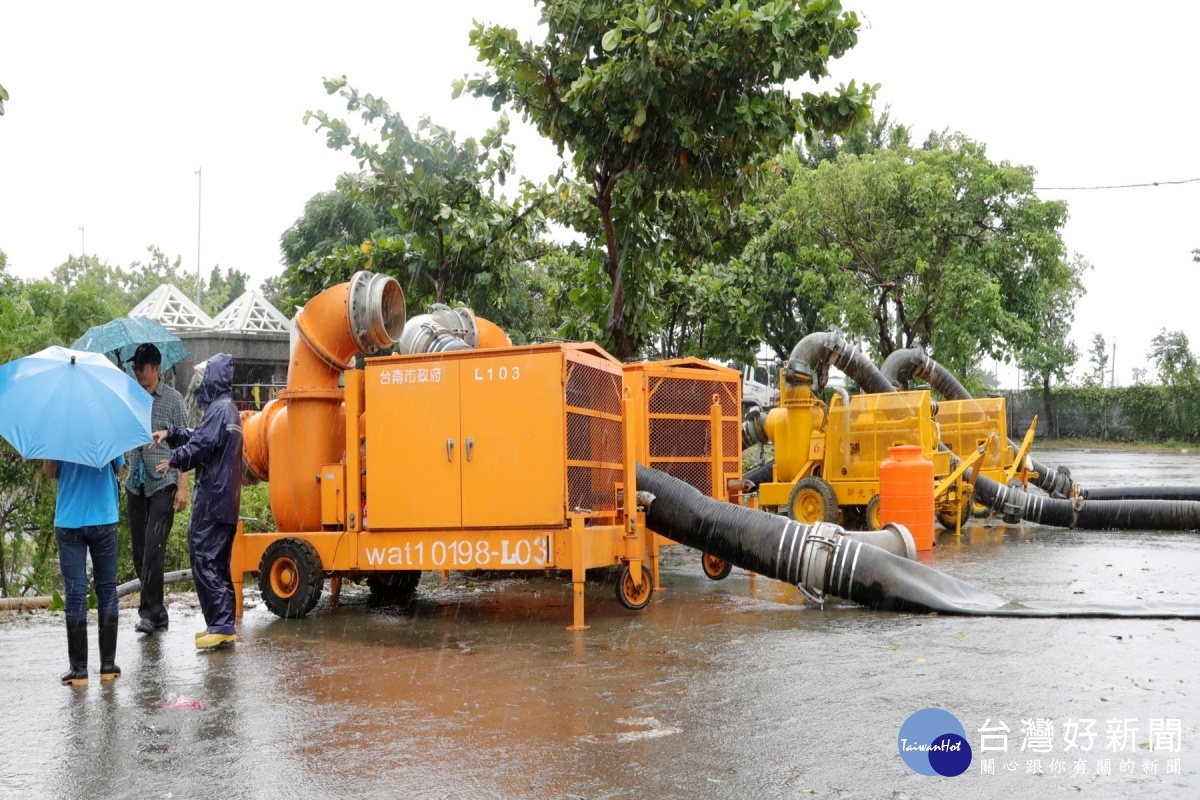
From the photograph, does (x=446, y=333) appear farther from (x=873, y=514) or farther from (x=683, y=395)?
(x=873, y=514)

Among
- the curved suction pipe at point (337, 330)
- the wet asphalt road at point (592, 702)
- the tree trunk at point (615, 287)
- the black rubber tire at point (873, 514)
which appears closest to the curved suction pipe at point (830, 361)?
the black rubber tire at point (873, 514)

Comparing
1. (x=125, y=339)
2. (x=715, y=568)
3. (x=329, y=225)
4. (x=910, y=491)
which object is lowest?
(x=715, y=568)

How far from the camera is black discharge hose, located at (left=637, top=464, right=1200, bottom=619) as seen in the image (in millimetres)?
Answer: 8547

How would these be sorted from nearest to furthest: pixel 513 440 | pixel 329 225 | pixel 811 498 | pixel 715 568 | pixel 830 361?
pixel 513 440 → pixel 715 568 → pixel 811 498 → pixel 830 361 → pixel 329 225

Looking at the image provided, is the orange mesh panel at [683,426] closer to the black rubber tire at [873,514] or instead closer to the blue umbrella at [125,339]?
the blue umbrella at [125,339]

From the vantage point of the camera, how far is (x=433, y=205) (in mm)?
14484

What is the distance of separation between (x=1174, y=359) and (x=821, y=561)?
55.4 m

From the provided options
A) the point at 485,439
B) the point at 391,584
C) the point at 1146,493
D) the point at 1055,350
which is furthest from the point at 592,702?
the point at 1055,350

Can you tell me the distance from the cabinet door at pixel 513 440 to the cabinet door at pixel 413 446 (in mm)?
113

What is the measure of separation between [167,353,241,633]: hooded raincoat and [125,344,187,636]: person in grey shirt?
34 cm

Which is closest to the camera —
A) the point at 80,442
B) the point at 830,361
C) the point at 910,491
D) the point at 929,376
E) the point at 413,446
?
the point at 80,442

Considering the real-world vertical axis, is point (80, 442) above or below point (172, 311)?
below

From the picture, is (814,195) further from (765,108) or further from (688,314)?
(765,108)

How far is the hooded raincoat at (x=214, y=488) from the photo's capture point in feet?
25.0
